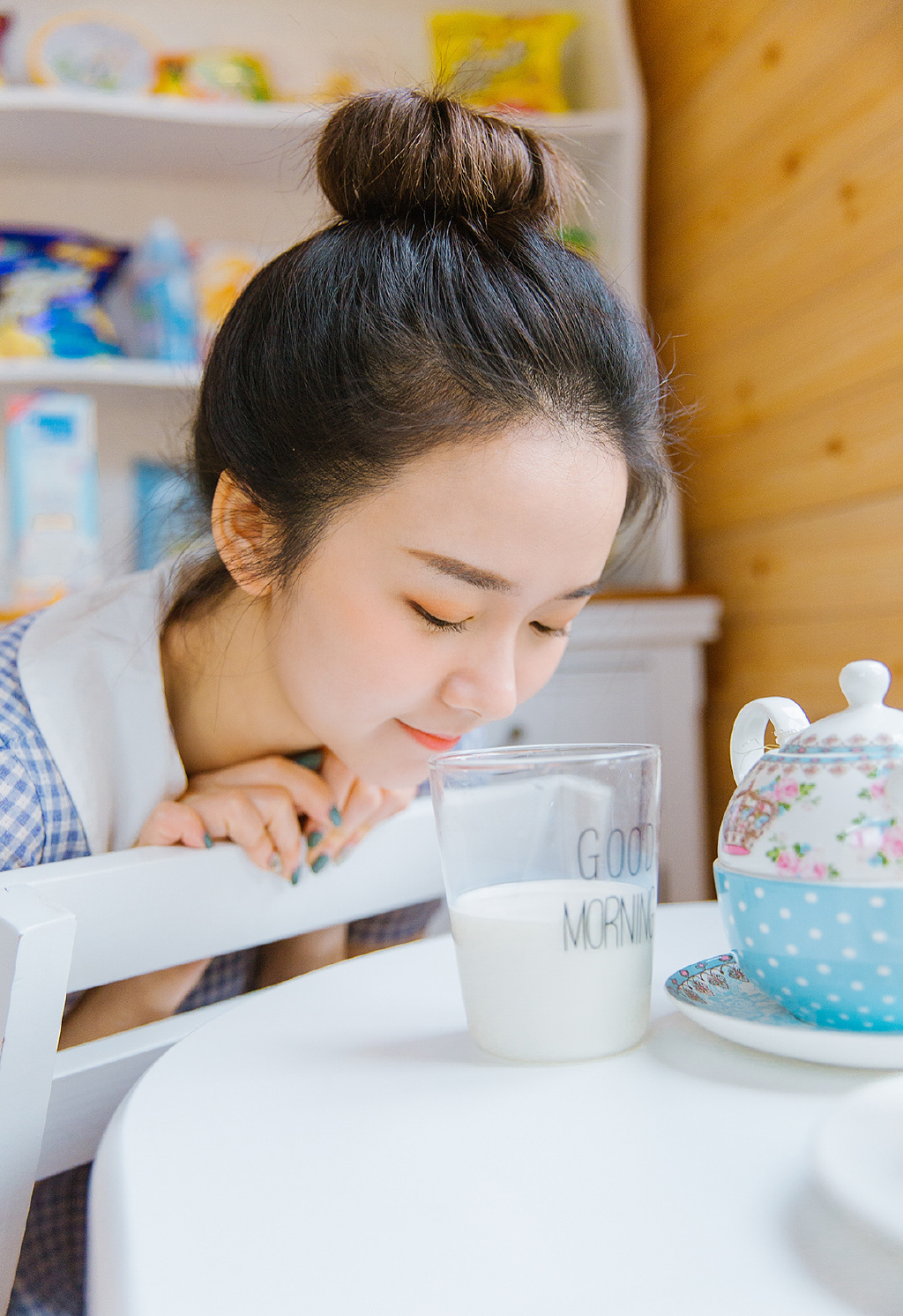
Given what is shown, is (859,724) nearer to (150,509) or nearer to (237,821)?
(237,821)

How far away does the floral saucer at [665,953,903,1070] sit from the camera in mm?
396

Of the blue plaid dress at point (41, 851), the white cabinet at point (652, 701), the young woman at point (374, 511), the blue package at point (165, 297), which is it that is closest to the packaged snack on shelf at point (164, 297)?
the blue package at point (165, 297)

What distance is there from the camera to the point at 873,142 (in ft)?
4.58

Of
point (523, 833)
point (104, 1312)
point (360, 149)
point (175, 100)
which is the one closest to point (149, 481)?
point (175, 100)

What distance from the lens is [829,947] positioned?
41 cm

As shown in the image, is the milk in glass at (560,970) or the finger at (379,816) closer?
the milk in glass at (560,970)

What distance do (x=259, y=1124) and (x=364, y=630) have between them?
1.32 feet

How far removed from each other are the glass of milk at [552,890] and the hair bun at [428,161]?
47 centimetres

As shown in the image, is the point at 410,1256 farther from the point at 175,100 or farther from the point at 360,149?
the point at 175,100

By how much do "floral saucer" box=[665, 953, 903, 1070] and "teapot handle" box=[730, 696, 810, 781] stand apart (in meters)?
0.10

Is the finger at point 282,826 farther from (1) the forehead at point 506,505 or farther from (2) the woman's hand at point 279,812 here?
(1) the forehead at point 506,505

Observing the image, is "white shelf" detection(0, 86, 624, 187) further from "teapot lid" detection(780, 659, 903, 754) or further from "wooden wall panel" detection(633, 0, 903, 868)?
"teapot lid" detection(780, 659, 903, 754)

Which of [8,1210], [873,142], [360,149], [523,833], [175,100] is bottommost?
[8,1210]

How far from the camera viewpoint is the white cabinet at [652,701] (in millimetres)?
1756
